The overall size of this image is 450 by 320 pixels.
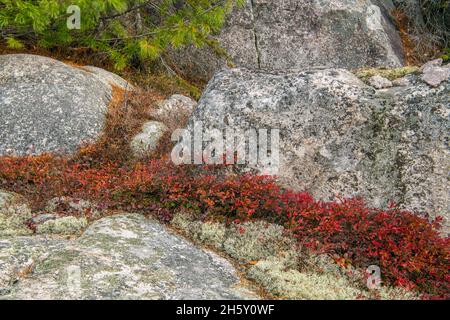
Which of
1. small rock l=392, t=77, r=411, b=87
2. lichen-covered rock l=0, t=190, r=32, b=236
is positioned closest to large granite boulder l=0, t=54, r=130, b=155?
lichen-covered rock l=0, t=190, r=32, b=236

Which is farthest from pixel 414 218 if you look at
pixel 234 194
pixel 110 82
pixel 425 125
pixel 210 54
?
pixel 210 54

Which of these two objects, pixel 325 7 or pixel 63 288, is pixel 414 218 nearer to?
pixel 63 288

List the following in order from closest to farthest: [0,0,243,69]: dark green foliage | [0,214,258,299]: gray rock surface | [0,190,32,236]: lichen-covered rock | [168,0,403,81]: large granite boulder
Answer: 1. [0,214,258,299]: gray rock surface
2. [0,190,32,236]: lichen-covered rock
3. [0,0,243,69]: dark green foliage
4. [168,0,403,81]: large granite boulder

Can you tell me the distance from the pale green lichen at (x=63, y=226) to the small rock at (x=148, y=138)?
245cm

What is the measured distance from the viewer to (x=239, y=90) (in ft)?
24.7

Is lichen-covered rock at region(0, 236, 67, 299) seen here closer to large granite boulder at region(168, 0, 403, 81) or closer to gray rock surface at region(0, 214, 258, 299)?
gray rock surface at region(0, 214, 258, 299)

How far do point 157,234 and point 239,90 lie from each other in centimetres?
292

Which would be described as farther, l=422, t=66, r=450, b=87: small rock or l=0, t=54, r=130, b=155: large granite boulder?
l=0, t=54, r=130, b=155: large granite boulder

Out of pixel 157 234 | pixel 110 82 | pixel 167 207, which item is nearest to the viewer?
pixel 157 234

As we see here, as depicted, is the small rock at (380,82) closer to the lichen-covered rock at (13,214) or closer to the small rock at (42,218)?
the small rock at (42,218)

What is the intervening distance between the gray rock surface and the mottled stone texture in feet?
7.64

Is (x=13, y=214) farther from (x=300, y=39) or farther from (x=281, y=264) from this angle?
(x=300, y=39)

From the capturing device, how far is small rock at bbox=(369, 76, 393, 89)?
7192 millimetres

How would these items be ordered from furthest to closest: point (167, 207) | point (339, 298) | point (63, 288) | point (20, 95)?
1. point (20, 95)
2. point (167, 207)
3. point (339, 298)
4. point (63, 288)
